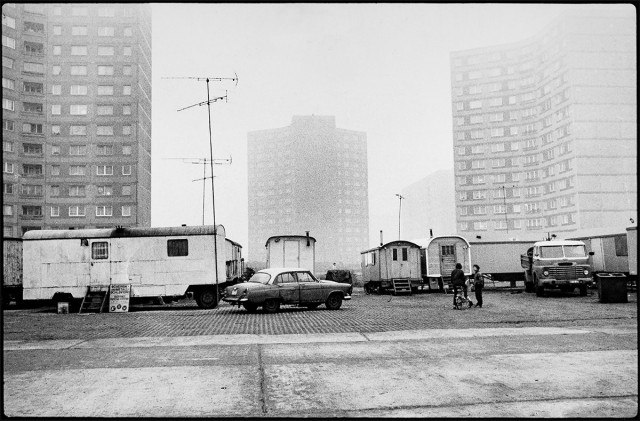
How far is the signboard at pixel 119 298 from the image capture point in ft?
70.0

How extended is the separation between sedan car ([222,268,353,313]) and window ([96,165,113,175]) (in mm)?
65859

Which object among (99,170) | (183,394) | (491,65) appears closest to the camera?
(183,394)

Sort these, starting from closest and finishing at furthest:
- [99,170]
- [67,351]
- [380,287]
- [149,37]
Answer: [67,351], [380,287], [99,170], [149,37]

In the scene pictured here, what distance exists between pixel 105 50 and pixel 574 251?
71.8 metres

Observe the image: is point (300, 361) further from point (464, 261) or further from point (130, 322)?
point (464, 261)

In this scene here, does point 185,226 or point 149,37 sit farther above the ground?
point 149,37

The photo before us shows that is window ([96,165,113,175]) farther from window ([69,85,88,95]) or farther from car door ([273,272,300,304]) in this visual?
car door ([273,272,300,304])

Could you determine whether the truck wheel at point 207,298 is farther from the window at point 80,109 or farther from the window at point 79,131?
the window at point 80,109

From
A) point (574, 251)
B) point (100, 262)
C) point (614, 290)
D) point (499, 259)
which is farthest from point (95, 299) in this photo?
point (499, 259)

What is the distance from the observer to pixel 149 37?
89250 millimetres

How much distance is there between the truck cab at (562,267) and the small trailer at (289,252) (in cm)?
1073

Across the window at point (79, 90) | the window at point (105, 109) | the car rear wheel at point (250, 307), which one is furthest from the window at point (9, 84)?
the car rear wheel at point (250, 307)

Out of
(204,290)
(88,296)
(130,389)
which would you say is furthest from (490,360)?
(88,296)

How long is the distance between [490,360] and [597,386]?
204 cm
